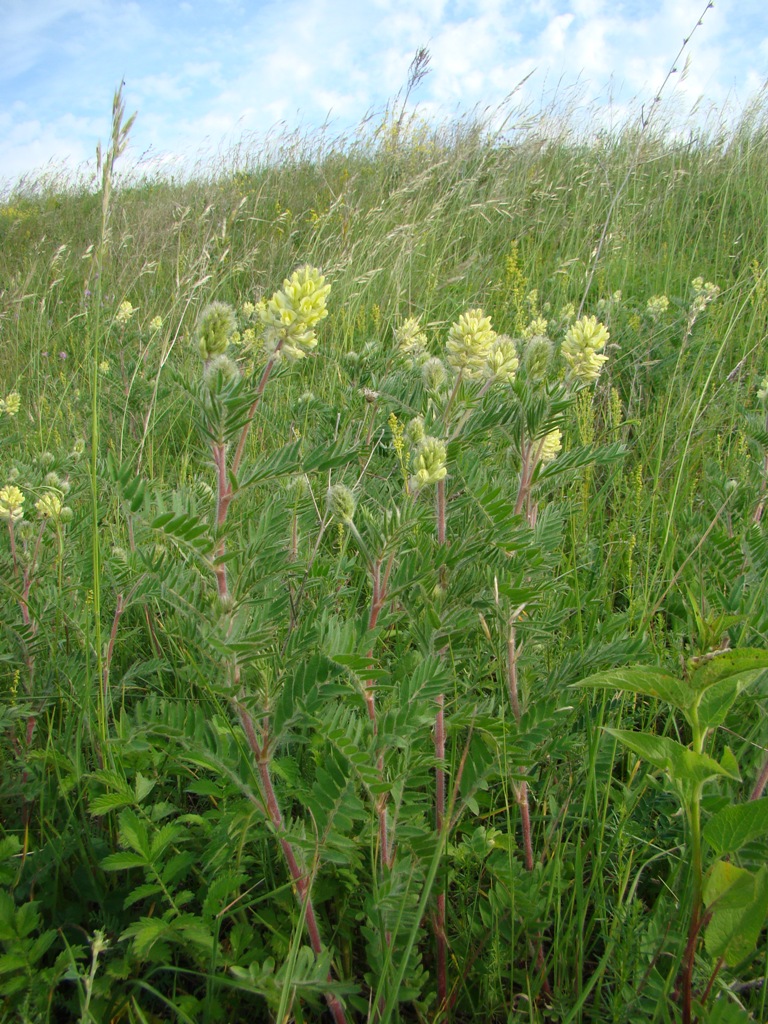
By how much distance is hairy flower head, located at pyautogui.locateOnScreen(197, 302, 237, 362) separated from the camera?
94cm

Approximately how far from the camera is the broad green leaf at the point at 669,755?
82 cm

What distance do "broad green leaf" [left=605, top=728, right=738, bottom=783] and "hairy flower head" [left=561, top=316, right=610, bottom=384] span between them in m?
0.78

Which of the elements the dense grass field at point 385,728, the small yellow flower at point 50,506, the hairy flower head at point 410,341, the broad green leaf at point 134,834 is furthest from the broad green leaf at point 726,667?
the hairy flower head at point 410,341

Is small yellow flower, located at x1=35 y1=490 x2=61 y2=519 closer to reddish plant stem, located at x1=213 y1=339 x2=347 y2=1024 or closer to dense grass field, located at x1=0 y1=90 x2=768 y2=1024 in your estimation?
dense grass field, located at x1=0 y1=90 x2=768 y2=1024

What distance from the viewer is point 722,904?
842 mm

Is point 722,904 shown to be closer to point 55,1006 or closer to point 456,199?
point 55,1006

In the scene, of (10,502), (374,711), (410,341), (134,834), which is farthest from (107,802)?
(410,341)

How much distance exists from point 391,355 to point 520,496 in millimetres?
1284

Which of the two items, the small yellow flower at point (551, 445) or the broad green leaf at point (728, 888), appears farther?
the small yellow flower at point (551, 445)

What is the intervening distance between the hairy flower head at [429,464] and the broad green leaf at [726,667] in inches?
19.3

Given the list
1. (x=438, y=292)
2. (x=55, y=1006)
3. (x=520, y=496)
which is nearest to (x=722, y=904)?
(x=520, y=496)

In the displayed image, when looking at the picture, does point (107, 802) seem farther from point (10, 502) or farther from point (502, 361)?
point (502, 361)

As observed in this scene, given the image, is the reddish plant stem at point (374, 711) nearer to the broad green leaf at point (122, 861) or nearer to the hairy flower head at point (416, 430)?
the hairy flower head at point (416, 430)

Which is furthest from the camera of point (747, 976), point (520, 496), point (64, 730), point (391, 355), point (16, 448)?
point (16, 448)
